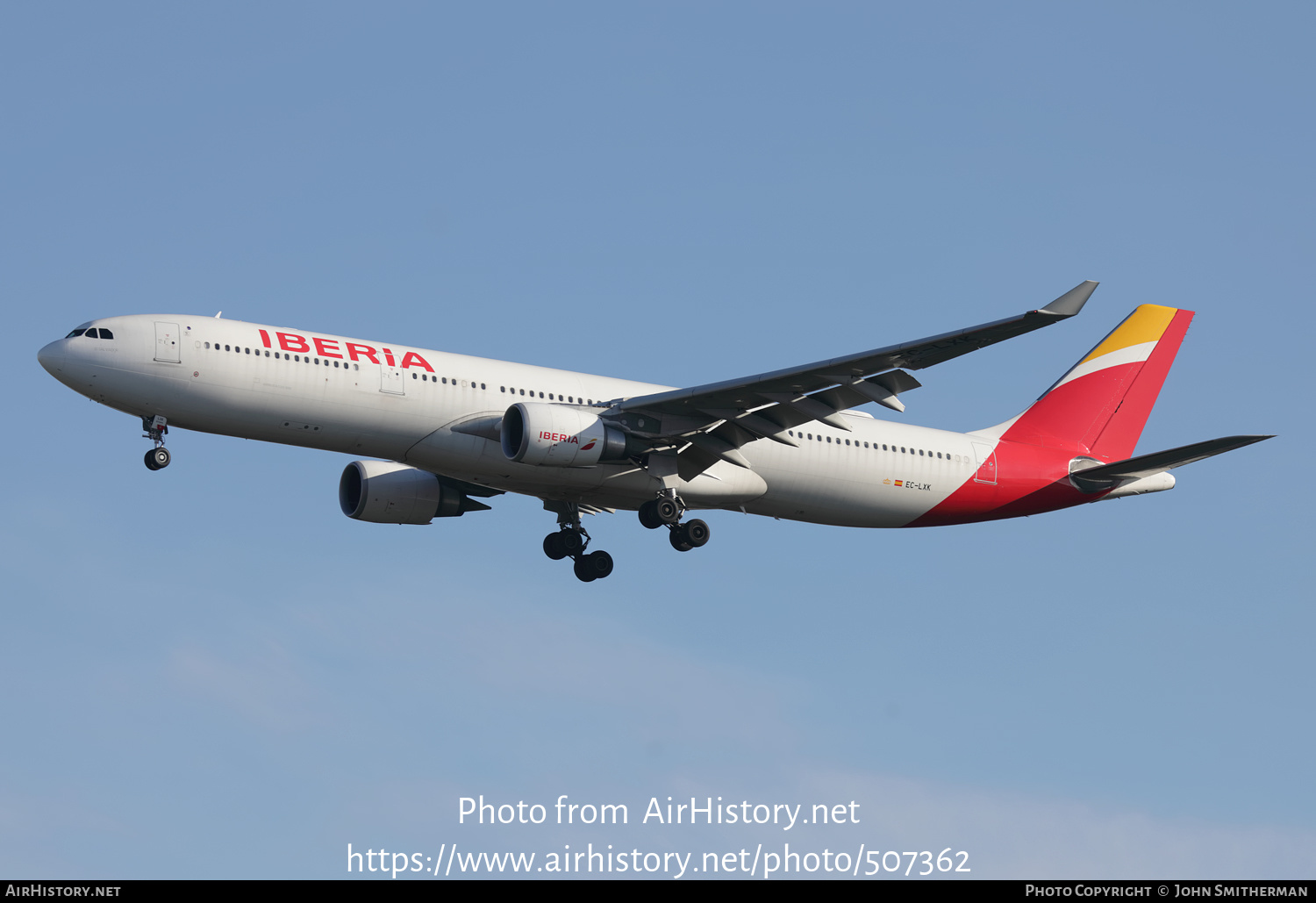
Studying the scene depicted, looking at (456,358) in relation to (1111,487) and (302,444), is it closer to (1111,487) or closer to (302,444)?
(302,444)

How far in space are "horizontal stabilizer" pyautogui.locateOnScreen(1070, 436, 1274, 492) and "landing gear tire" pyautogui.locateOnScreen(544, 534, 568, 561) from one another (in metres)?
15.0

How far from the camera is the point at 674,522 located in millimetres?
39250

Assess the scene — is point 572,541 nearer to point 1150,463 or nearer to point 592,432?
point 592,432

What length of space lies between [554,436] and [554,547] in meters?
7.87

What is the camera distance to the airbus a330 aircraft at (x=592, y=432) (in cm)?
3544

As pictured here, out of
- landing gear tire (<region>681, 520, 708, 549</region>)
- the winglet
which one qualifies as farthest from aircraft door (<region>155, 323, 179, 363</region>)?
the winglet

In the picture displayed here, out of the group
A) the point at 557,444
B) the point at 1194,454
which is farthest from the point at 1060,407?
the point at 557,444

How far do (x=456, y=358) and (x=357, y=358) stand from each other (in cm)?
264

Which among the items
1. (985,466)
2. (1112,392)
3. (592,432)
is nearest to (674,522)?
(592,432)

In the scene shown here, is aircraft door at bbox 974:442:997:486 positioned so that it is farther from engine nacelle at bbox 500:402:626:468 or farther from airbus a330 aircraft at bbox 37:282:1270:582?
engine nacelle at bbox 500:402:626:468

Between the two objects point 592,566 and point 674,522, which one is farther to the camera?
→ point 592,566

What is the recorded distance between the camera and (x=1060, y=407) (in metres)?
45.9

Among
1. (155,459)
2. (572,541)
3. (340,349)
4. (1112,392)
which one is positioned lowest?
(155,459)

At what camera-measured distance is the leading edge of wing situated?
1214 inches
